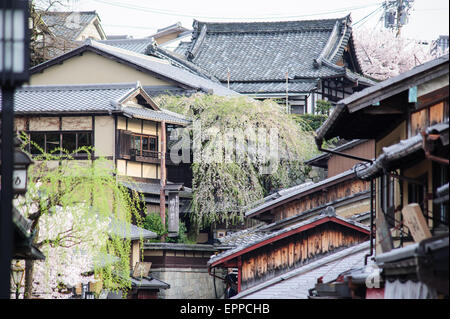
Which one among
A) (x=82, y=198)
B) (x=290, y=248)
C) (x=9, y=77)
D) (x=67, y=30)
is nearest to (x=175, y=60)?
(x=67, y=30)

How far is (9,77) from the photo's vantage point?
26.3 feet

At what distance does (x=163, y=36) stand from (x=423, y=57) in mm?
25641

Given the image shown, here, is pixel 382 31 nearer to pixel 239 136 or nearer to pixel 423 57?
pixel 423 57

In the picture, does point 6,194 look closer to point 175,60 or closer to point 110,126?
point 110,126

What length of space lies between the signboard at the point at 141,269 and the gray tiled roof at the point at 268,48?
18957 millimetres

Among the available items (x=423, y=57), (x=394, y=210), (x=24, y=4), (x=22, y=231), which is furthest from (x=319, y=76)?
(x=24, y=4)

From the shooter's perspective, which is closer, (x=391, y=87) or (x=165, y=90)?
(x=391, y=87)

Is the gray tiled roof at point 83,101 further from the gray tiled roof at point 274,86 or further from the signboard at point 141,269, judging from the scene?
the gray tiled roof at point 274,86

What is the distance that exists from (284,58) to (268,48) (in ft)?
7.69

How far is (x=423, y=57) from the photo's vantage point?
67.3 meters

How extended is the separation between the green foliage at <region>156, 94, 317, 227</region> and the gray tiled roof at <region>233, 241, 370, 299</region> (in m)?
12.9

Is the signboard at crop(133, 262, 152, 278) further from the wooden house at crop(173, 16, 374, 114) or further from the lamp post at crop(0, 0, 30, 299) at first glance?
the lamp post at crop(0, 0, 30, 299)

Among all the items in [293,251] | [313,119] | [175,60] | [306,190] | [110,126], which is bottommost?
[293,251]

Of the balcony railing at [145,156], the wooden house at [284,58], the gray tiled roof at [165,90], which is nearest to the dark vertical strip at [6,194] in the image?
the balcony railing at [145,156]
